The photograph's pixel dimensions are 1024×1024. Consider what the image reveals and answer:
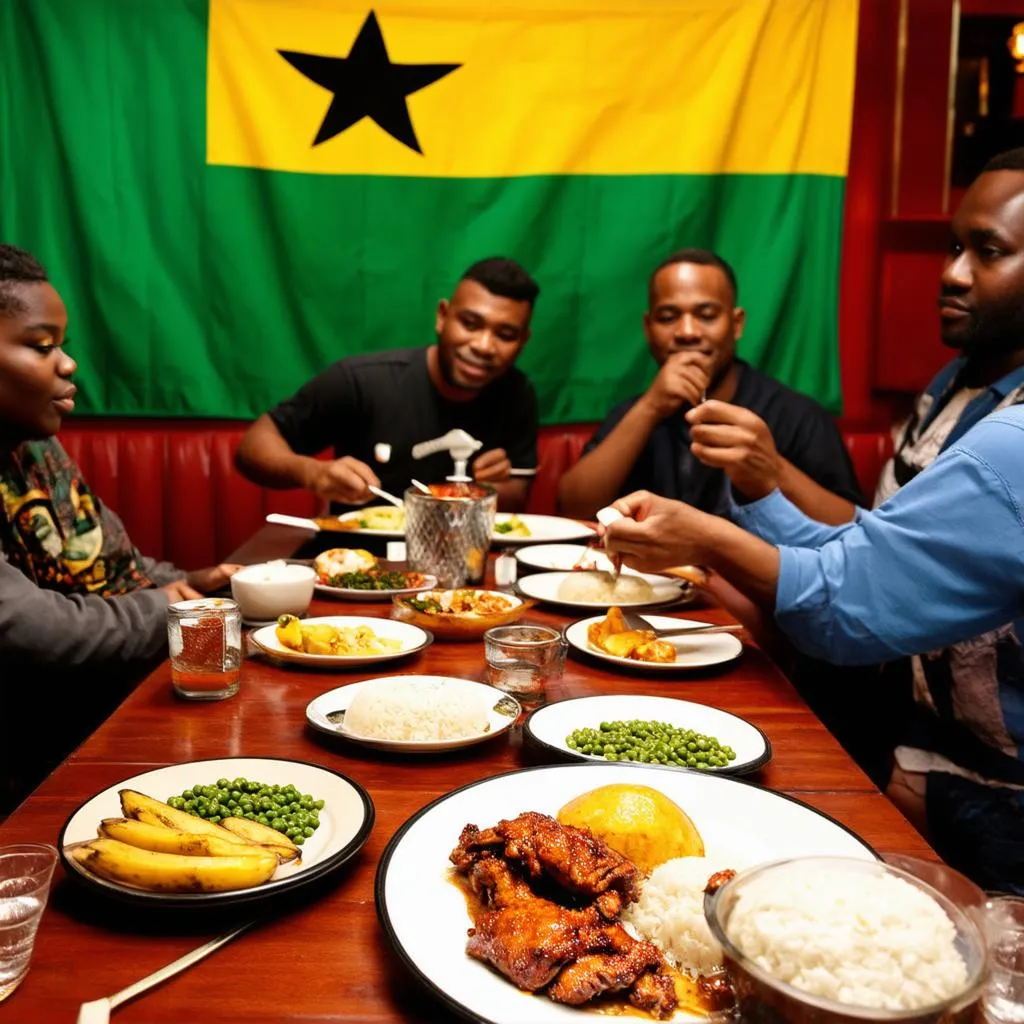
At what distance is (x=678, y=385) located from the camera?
119 inches

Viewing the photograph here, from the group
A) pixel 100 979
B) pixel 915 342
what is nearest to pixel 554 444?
pixel 915 342

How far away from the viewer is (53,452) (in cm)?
227

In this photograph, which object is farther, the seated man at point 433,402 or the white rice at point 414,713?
the seated man at point 433,402

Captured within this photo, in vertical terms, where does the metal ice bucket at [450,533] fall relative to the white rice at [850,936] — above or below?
below

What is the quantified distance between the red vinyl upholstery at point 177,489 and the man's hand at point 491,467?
95 centimetres

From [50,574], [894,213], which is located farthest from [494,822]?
[894,213]

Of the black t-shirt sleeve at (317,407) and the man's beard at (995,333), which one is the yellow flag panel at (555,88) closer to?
the black t-shirt sleeve at (317,407)

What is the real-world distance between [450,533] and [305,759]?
2.95 ft

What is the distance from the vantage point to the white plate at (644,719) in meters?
1.21

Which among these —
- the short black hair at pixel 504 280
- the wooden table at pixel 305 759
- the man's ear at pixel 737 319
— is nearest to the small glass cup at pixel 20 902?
the wooden table at pixel 305 759

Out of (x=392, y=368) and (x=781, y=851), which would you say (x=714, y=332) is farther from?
(x=781, y=851)

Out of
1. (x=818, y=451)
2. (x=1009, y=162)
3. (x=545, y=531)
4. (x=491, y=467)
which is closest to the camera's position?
(x=1009, y=162)

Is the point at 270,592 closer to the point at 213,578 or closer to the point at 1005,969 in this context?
the point at 213,578

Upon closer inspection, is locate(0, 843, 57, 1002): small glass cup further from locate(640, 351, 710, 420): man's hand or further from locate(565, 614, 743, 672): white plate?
locate(640, 351, 710, 420): man's hand
